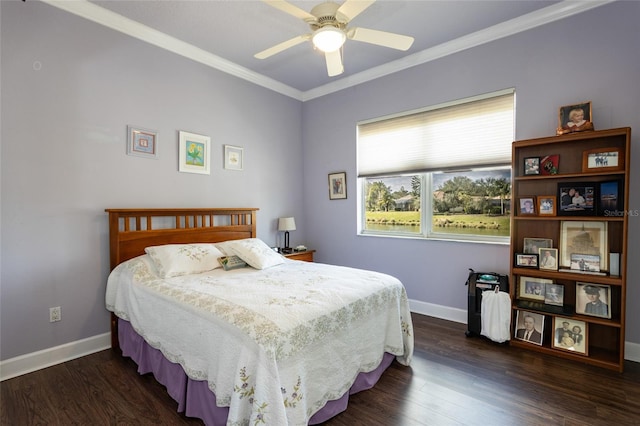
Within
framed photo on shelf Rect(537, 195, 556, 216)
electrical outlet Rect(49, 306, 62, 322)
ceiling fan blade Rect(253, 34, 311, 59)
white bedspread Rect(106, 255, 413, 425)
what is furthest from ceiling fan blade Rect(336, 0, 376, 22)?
electrical outlet Rect(49, 306, 62, 322)

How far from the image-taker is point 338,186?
4.05 meters

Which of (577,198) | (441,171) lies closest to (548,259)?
(577,198)

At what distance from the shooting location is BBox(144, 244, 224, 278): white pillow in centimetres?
243

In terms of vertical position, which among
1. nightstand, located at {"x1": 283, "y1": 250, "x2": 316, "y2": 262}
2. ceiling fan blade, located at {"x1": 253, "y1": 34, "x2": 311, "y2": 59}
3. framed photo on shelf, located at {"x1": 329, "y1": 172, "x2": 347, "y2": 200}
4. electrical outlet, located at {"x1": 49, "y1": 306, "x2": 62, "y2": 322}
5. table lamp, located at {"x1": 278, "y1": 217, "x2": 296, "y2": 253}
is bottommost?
electrical outlet, located at {"x1": 49, "y1": 306, "x2": 62, "y2": 322}

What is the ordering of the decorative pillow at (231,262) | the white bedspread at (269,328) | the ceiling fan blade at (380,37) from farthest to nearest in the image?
the decorative pillow at (231,262) < the ceiling fan blade at (380,37) < the white bedspread at (269,328)

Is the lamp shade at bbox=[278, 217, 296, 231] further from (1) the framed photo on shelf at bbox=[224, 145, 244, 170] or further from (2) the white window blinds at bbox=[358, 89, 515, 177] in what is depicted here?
(2) the white window blinds at bbox=[358, 89, 515, 177]

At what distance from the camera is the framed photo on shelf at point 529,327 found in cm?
253

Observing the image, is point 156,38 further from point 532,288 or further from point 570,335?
point 570,335

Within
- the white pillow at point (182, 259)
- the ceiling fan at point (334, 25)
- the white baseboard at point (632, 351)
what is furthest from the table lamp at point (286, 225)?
the white baseboard at point (632, 351)

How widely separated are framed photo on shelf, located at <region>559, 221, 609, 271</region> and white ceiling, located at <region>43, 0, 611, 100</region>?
173 cm

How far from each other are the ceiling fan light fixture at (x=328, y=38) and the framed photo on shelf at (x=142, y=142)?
6.01ft

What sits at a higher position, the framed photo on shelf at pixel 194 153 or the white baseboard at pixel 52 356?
the framed photo on shelf at pixel 194 153

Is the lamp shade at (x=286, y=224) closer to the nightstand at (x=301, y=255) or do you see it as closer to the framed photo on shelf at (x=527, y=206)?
the nightstand at (x=301, y=255)

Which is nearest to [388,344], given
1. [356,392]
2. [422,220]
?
[356,392]
